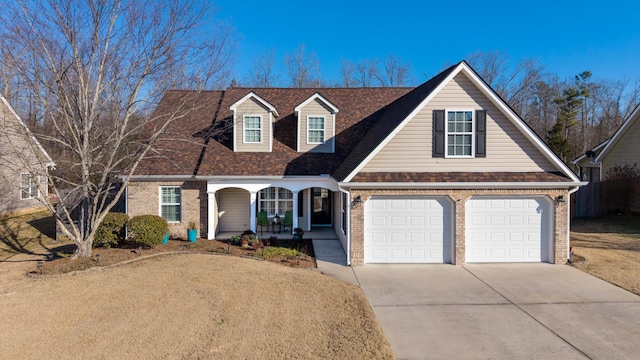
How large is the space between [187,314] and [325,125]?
11.2m

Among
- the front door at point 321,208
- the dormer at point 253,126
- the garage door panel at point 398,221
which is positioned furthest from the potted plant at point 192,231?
the garage door panel at point 398,221

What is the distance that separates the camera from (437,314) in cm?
797

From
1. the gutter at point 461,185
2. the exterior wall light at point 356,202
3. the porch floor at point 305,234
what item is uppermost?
the gutter at point 461,185

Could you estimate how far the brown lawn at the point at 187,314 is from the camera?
20.3 ft

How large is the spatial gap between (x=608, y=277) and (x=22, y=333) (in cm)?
1420

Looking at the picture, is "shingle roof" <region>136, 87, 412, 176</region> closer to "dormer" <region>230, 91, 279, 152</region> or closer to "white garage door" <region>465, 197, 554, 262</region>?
"dormer" <region>230, 91, 279, 152</region>

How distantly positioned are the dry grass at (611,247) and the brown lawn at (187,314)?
301 inches

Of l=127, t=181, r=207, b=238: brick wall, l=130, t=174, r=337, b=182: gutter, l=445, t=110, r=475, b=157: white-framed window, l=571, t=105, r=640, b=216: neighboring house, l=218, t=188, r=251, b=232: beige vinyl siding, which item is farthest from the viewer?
l=571, t=105, r=640, b=216: neighboring house

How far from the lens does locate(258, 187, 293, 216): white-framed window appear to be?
56.3 feet

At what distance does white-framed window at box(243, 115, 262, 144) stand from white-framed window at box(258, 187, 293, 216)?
2.39 metres

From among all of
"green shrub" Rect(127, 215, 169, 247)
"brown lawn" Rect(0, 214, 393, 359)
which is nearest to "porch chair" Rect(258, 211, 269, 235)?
"green shrub" Rect(127, 215, 169, 247)

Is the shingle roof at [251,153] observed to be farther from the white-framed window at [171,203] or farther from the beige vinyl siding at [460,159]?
the beige vinyl siding at [460,159]

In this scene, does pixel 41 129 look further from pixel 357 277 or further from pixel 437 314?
pixel 437 314

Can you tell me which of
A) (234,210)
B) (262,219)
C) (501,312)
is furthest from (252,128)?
(501,312)
